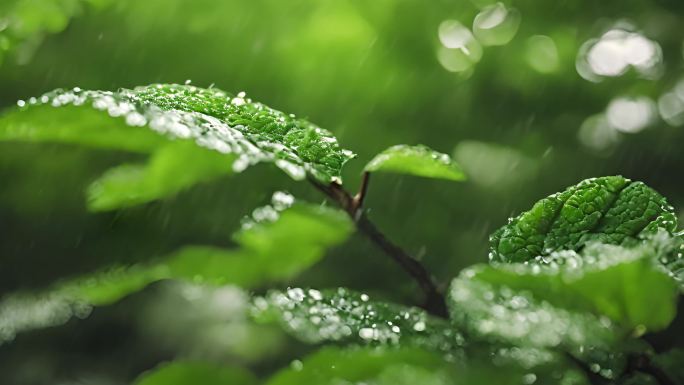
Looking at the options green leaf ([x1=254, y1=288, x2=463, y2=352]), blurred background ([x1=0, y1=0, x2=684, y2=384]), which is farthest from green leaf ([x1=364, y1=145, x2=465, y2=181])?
blurred background ([x1=0, y1=0, x2=684, y2=384])

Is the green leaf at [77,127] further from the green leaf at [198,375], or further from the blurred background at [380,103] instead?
the blurred background at [380,103]

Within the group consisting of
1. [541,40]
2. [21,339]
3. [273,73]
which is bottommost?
[21,339]

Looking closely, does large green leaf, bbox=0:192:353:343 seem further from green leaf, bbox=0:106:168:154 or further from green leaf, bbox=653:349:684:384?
green leaf, bbox=653:349:684:384

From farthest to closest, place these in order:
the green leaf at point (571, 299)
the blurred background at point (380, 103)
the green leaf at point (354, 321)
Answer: the blurred background at point (380, 103) → the green leaf at point (354, 321) → the green leaf at point (571, 299)

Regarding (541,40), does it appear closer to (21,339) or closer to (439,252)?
(439,252)

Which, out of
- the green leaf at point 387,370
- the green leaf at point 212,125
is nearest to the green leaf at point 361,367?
the green leaf at point 387,370

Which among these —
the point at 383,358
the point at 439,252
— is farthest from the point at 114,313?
the point at 383,358

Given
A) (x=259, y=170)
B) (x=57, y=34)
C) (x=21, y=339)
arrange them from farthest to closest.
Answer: (x=21, y=339), (x=57, y=34), (x=259, y=170)
